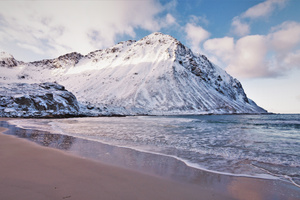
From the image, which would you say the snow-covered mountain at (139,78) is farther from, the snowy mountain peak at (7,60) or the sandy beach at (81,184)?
the sandy beach at (81,184)

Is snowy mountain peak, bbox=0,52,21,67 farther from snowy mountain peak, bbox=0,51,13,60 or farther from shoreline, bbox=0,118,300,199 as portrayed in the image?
shoreline, bbox=0,118,300,199

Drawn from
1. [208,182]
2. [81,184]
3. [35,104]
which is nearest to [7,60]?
[35,104]

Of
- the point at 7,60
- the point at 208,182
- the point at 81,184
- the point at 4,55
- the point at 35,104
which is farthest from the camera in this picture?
the point at 4,55

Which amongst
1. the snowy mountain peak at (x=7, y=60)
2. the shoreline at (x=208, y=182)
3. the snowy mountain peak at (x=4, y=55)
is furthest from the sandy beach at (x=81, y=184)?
the snowy mountain peak at (x=4, y=55)

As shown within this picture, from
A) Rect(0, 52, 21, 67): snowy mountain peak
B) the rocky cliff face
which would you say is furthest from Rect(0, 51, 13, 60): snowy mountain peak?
the rocky cliff face

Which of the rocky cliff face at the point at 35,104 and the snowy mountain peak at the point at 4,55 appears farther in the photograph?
the snowy mountain peak at the point at 4,55

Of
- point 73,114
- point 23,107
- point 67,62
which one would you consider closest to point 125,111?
point 73,114

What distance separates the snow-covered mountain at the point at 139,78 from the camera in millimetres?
80500

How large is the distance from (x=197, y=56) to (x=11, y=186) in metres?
154

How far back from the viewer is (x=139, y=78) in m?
94.3

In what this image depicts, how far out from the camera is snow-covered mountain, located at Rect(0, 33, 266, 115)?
264ft

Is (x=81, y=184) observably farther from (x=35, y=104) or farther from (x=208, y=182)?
(x=35, y=104)

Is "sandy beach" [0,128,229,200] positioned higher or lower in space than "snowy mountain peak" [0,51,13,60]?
lower

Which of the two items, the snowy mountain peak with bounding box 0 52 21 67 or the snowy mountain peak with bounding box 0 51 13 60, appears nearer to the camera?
the snowy mountain peak with bounding box 0 52 21 67
